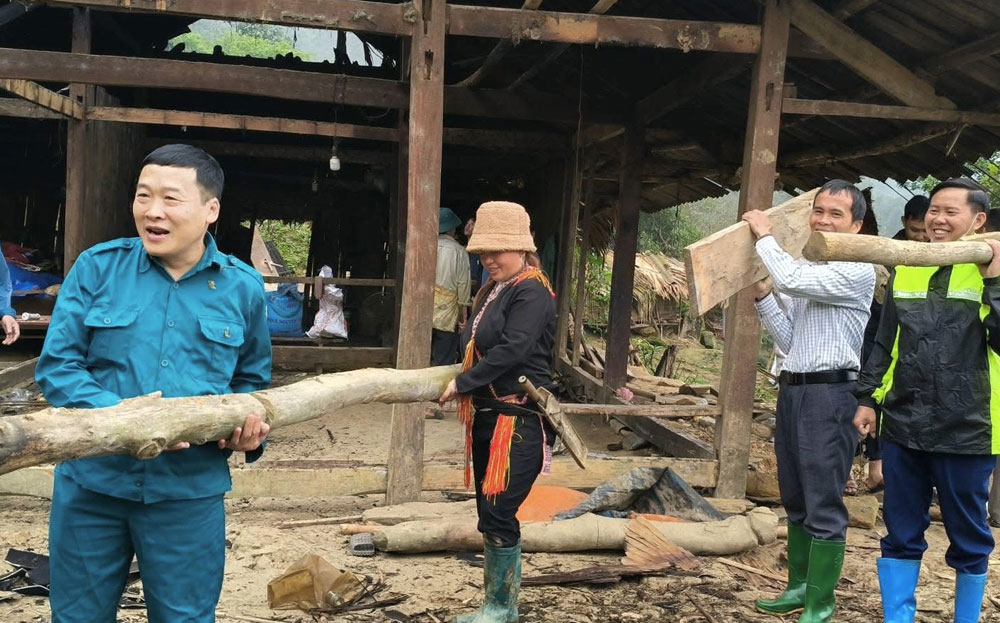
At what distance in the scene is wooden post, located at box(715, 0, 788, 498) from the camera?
5426 mm

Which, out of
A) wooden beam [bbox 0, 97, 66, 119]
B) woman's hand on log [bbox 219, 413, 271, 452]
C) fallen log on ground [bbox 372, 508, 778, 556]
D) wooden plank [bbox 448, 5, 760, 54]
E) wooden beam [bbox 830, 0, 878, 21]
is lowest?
fallen log on ground [bbox 372, 508, 778, 556]

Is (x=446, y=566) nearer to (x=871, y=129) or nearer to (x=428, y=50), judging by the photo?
(x=428, y=50)

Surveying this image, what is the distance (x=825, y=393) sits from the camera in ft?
11.8

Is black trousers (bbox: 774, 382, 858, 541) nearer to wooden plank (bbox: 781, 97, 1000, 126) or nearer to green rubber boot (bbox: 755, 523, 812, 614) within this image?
green rubber boot (bbox: 755, 523, 812, 614)

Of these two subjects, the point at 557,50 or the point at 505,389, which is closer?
the point at 505,389

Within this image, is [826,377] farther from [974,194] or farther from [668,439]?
[668,439]

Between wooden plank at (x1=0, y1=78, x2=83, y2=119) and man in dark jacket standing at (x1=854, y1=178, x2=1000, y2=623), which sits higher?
wooden plank at (x1=0, y1=78, x2=83, y2=119)

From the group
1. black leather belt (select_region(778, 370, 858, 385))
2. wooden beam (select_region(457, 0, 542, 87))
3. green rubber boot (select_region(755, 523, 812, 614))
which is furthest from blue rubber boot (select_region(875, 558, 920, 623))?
wooden beam (select_region(457, 0, 542, 87))

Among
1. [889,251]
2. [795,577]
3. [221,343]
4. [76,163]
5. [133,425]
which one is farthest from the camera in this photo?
[76,163]

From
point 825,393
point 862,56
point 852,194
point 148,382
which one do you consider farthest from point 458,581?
point 862,56

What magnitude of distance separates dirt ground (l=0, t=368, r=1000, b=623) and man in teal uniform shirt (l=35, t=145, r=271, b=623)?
1.43 meters

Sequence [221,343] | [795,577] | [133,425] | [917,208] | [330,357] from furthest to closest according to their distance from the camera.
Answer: [330,357]
[917,208]
[795,577]
[221,343]
[133,425]

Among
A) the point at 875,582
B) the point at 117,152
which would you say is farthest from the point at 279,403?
the point at 117,152

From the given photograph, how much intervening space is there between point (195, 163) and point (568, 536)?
10.3 feet
